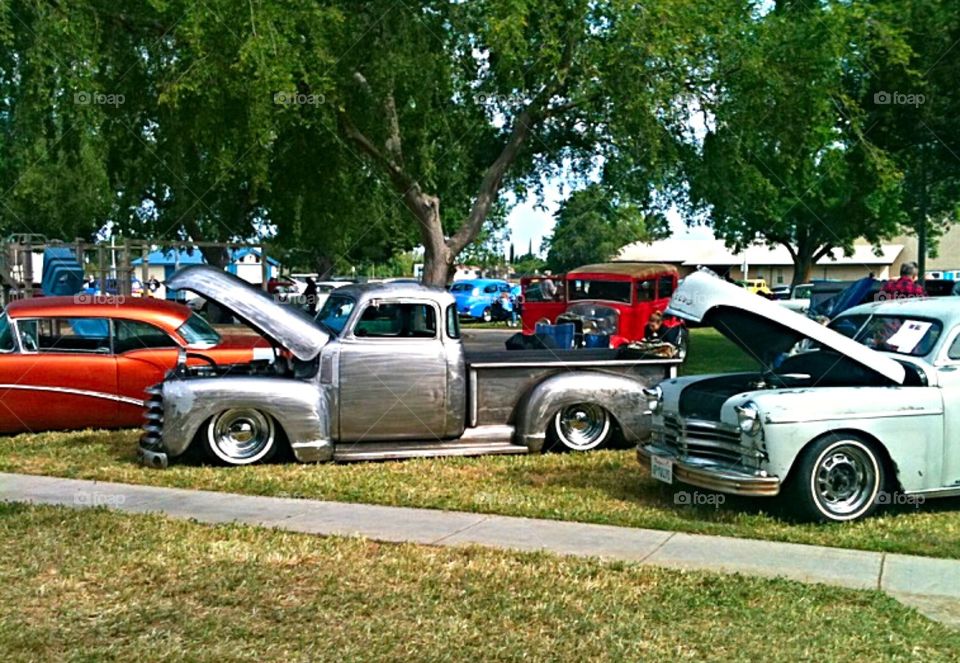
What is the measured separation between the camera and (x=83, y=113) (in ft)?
53.8

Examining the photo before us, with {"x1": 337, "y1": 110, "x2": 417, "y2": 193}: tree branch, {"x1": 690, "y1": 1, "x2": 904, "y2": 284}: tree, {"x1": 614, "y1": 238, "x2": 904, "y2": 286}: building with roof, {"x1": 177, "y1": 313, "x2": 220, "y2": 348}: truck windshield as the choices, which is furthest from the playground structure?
{"x1": 614, "y1": 238, "x2": 904, "y2": 286}: building with roof

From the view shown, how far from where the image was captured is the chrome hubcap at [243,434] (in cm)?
974

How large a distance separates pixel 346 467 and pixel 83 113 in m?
9.67

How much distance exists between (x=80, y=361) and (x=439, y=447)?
4.35 meters

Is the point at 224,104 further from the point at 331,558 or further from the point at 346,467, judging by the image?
the point at 331,558

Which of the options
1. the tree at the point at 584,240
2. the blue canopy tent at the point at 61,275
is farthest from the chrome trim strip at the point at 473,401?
the tree at the point at 584,240

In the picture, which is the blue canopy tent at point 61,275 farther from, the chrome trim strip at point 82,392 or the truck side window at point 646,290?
the truck side window at point 646,290

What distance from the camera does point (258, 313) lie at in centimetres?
992

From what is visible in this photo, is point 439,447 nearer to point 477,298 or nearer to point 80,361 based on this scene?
point 80,361

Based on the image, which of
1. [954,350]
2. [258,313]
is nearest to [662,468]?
[954,350]

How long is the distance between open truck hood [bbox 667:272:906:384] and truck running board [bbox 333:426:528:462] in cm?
284

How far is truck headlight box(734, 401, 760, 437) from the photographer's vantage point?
7352 millimetres

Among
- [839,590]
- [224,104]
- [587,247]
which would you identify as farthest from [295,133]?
[587,247]

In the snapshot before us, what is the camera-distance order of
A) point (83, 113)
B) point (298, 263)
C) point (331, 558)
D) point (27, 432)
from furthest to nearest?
point (298, 263)
point (83, 113)
point (27, 432)
point (331, 558)
